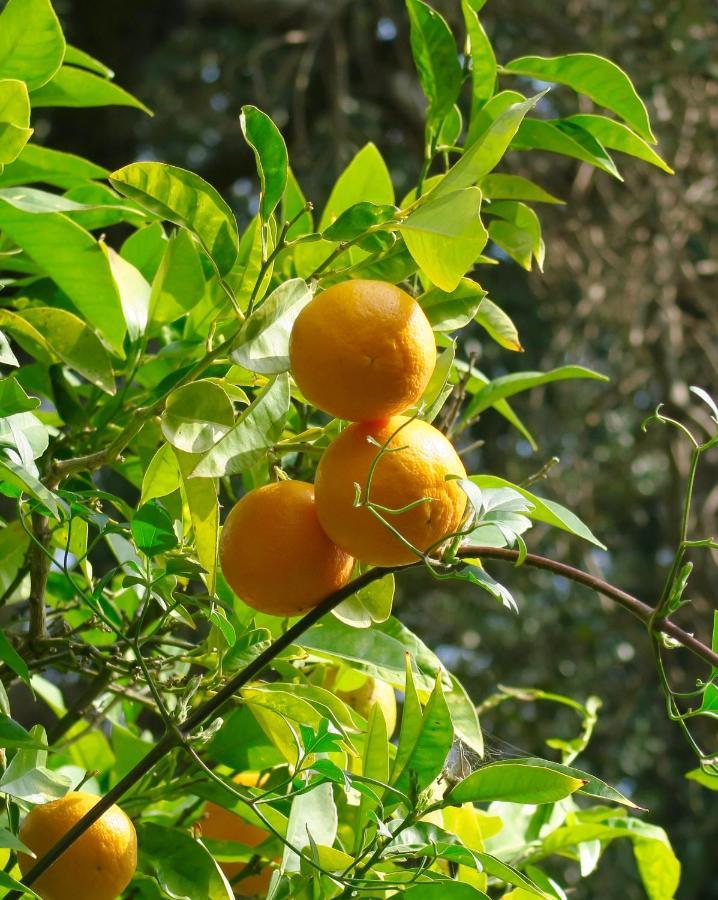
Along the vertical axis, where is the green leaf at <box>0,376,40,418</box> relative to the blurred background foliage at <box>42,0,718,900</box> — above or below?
above

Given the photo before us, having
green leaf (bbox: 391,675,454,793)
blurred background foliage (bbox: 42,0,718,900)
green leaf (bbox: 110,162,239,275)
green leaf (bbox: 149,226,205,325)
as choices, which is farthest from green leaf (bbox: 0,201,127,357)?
blurred background foliage (bbox: 42,0,718,900)

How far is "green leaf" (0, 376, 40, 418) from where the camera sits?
52 centimetres

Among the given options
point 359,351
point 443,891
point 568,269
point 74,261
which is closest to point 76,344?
point 74,261

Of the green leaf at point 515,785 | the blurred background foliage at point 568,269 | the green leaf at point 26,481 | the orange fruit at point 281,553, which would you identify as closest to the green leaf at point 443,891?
the green leaf at point 515,785

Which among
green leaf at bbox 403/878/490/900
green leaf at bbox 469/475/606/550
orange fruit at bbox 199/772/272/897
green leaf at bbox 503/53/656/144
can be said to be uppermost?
green leaf at bbox 503/53/656/144

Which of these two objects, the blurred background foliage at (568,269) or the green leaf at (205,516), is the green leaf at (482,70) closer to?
the green leaf at (205,516)

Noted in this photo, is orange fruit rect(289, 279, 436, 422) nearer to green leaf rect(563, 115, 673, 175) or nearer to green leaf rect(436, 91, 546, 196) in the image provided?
green leaf rect(436, 91, 546, 196)

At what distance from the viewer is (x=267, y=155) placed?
525 millimetres

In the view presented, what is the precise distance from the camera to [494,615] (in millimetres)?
3152

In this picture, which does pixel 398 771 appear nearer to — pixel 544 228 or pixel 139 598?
pixel 139 598

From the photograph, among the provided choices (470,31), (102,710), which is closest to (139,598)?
(102,710)

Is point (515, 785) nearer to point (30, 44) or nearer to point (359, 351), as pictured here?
point (359, 351)

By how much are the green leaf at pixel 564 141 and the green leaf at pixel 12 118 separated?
264 mm

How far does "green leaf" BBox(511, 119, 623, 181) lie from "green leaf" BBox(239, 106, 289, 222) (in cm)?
16
